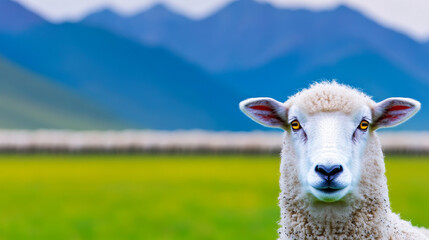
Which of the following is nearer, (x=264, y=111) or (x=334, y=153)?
(x=334, y=153)

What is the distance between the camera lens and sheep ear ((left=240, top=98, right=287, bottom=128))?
5.07m

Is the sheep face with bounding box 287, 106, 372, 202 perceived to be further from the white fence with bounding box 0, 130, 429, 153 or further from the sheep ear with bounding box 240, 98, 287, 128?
the white fence with bounding box 0, 130, 429, 153

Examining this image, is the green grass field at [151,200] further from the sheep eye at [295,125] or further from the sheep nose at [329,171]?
the sheep nose at [329,171]

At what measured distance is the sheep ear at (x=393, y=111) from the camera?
502 cm

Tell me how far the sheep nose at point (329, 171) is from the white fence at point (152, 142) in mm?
27694

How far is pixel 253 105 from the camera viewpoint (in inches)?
202

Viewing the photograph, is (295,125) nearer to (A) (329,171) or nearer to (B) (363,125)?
(B) (363,125)

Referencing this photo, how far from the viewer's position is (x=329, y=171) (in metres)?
4.38

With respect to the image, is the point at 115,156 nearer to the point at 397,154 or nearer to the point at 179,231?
the point at 397,154

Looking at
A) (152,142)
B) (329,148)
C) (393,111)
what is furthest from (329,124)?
(152,142)

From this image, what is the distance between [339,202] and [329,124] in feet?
1.85

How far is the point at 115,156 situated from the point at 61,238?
21612 millimetres

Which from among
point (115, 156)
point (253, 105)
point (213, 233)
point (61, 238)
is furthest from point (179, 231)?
point (115, 156)

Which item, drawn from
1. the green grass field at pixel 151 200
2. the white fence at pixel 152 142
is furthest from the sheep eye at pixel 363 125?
the white fence at pixel 152 142
